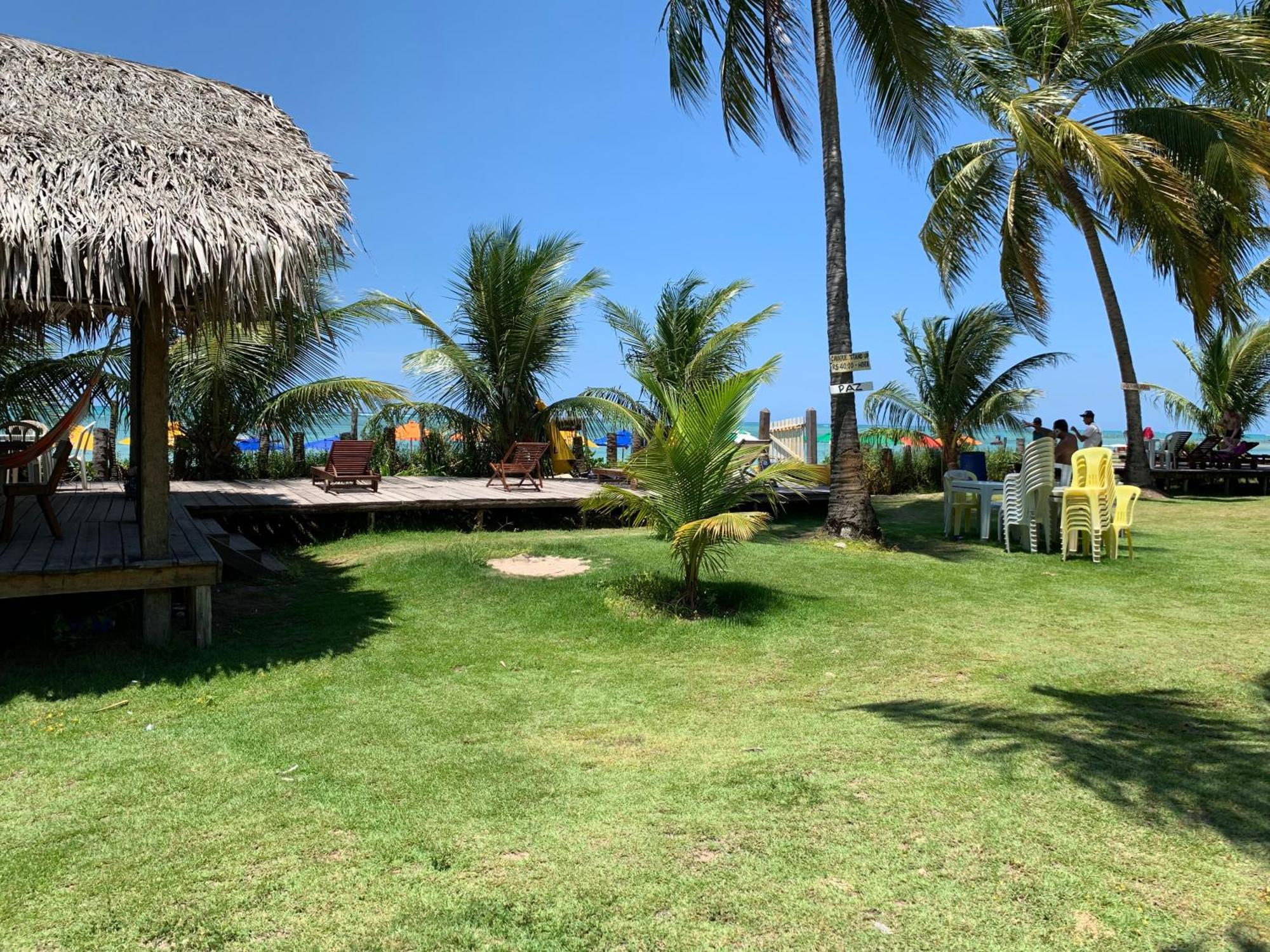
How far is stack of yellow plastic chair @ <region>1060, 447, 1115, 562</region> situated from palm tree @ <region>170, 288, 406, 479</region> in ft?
30.6

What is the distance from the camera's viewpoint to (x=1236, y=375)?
778 inches

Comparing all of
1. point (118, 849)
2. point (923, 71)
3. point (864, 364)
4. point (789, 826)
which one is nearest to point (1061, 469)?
point (864, 364)

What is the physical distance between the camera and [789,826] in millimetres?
3281

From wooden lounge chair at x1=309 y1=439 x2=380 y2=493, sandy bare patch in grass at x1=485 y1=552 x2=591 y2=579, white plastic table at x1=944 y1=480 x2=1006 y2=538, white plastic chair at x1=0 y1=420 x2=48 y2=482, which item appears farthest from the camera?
wooden lounge chair at x1=309 y1=439 x2=380 y2=493

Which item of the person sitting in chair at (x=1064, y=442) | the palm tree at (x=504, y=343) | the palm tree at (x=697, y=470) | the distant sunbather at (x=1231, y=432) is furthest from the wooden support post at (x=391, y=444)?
the distant sunbather at (x=1231, y=432)

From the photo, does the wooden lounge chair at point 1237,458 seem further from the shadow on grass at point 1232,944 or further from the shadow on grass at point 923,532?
the shadow on grass at point 1232,944

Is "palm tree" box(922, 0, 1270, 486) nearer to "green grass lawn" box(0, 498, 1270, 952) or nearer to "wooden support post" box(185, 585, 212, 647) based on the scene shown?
"green grass lawn" box(0, 498, 1270, 952)

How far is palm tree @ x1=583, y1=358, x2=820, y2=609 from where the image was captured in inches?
266

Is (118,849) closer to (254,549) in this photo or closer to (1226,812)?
(1226,812)

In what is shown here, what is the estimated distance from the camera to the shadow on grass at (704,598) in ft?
22.3

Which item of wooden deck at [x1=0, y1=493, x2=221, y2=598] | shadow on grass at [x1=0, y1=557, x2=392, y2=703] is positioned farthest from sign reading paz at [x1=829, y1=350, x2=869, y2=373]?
wooden deck at [x1=0, y1=493, x2=221, y2=598]

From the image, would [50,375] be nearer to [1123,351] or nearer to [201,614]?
[201,614]

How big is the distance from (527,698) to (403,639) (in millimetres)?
1585

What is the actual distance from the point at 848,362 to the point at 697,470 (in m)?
3.61
